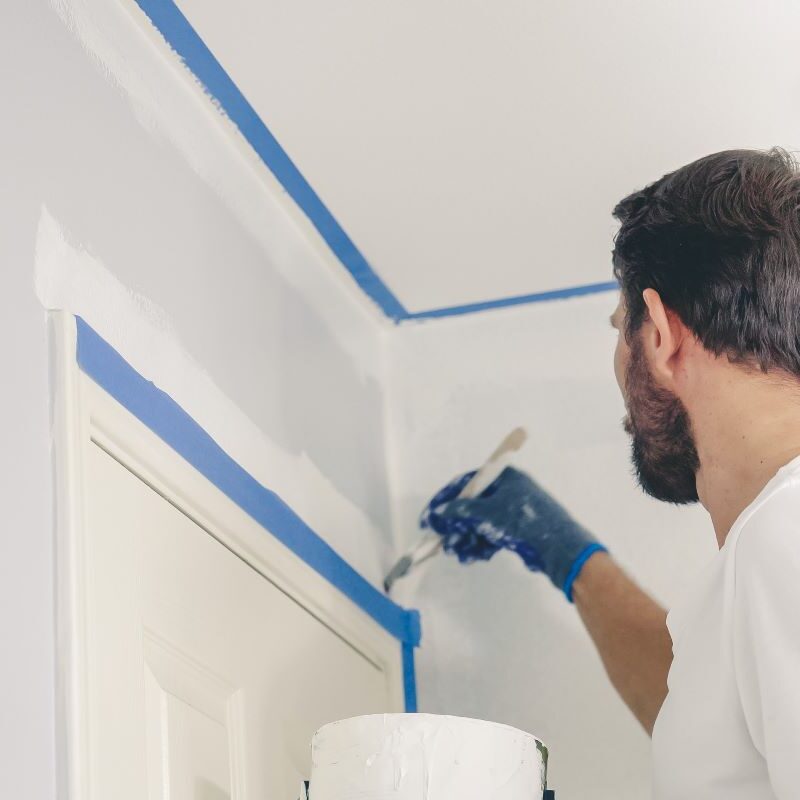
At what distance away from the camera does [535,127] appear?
2070mm

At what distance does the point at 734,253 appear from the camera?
1607 millimetres

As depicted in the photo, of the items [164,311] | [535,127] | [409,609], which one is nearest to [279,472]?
[164,311]

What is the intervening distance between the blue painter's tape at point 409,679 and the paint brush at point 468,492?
12 cm

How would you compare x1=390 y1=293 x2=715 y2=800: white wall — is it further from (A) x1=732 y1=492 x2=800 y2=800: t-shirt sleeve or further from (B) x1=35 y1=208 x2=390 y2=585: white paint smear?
(A) x1=732 y1=492 x2=800 y2=800: t-shirt sleeve

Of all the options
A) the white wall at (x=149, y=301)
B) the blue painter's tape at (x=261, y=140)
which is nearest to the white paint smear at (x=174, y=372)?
the white wall at (x=149, y=301)

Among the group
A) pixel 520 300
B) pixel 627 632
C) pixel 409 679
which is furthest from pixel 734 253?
pixel 409 679

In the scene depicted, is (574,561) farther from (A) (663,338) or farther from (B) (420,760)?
(B) (420,760)

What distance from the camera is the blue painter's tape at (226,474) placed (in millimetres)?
1459

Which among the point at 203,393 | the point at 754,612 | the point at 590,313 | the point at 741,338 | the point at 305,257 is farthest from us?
the point at 590,313

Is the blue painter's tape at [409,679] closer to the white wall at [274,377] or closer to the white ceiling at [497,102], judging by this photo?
the white wall at [274,377]

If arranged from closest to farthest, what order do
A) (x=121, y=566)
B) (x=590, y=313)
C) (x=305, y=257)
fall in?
(x=121, y=566) < (x=305, y=257) < (x=590, y=313)

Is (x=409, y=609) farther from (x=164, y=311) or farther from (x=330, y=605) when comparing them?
(x=164, y=311)

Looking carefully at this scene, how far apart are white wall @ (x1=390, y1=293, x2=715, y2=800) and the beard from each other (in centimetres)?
60

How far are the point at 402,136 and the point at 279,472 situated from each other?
60cm
